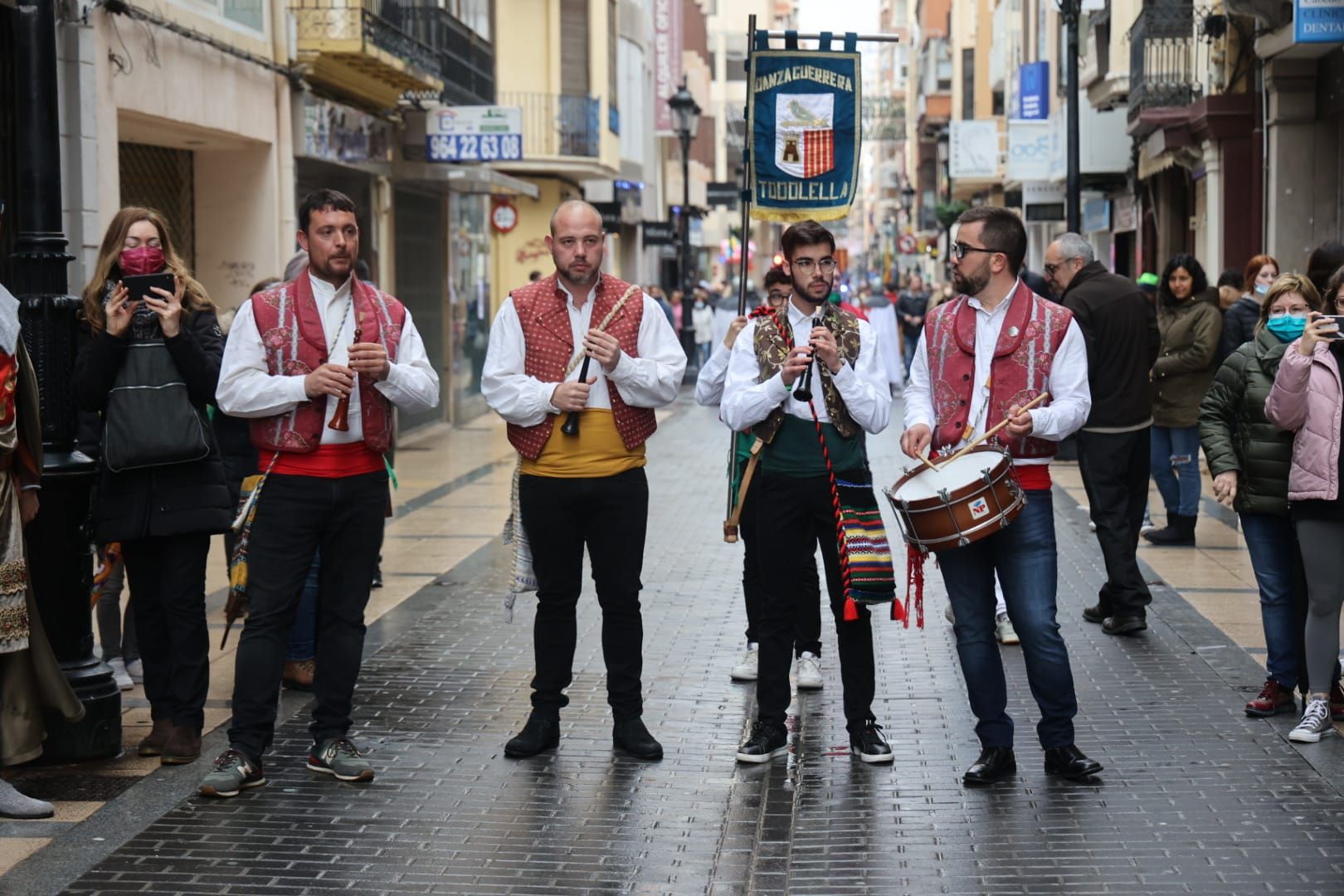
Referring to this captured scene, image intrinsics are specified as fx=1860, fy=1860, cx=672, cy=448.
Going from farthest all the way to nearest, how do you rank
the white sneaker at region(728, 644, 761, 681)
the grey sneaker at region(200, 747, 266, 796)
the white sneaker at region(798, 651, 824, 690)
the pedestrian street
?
the white sneaker at region(728, 644, 761, 681) < the white sneaker at region(798, 651, 824, 690) < the grey sneaker at region(200, 747, 266, 796) < the pedestrian street

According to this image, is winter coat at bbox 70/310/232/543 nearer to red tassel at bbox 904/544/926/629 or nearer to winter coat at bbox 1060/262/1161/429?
red tassel at bbox 904/544/926/629

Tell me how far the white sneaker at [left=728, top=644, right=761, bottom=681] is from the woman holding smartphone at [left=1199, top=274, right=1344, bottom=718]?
214 cm

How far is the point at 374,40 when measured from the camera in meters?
18.4

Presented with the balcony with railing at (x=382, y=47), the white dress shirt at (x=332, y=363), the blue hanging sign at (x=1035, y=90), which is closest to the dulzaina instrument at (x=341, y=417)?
the white dress shirt at (x=332, y=363)

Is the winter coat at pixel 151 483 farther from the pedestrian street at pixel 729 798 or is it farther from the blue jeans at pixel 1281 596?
the blue jeans at pixel 1281 596

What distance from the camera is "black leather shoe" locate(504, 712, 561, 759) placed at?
695 centimetres

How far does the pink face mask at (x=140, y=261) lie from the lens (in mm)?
6883

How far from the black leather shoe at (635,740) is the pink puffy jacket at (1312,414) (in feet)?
8.61

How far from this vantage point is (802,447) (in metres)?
6.73

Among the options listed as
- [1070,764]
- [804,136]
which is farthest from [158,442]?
[804,136]

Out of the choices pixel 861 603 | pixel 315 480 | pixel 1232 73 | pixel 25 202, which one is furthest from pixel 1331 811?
pixel 1232 73

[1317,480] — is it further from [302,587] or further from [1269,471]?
[302,587]

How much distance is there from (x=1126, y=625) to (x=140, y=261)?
516 centimetres

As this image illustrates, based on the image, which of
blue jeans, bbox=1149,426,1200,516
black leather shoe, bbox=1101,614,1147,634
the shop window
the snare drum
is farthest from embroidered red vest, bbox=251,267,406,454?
the shop window
